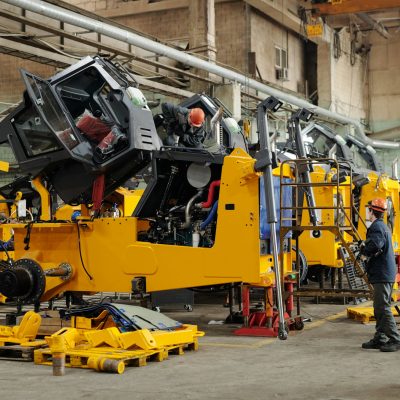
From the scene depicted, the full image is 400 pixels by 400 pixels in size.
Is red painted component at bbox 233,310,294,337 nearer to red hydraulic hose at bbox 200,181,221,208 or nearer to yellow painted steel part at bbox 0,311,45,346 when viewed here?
red hydraulic hose at bbox 200,181,221,208

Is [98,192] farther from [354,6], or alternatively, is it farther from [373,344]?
[354,6]

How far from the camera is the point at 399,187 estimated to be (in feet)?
47.2

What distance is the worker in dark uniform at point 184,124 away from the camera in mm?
9570

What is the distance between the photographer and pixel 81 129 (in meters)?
9.14

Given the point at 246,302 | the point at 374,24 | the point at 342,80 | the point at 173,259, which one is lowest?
the point at 246,302

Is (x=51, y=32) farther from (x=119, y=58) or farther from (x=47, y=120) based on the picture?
(x=47, y=120)

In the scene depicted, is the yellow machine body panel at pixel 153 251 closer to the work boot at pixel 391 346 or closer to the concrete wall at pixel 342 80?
the work boot at pixel 391 346

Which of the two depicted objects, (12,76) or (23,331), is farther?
(12,76)

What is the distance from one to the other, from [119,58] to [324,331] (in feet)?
36.5

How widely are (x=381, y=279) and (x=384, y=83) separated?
23751 millimetres

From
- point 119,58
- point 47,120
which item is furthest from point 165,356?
point 119,58

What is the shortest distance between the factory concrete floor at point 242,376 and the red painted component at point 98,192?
201cm

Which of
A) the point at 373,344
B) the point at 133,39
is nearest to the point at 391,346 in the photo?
the point at 373,344

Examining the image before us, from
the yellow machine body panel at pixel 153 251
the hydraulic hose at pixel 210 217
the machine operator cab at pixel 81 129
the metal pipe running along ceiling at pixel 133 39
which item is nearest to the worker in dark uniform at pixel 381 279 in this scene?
the yellow machine body panel at pixel 153 251
